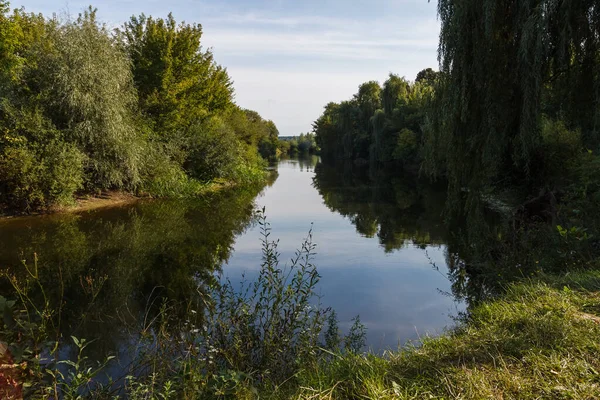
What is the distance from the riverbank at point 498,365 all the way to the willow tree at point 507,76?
413 cm

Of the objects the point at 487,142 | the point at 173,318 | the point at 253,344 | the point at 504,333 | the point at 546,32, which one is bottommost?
the point at 173,318

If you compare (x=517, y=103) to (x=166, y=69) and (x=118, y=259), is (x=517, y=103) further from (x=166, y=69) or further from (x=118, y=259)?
(x=166, y=69)

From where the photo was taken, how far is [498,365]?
9.59ft

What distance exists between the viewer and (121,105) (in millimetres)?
16438

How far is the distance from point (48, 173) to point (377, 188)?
17.3 meters

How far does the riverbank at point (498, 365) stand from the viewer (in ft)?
8.59

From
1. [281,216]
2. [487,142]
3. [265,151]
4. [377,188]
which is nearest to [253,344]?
[487,142]

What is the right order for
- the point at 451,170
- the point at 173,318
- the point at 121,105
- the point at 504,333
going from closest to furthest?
the point at 504,333 < the point at 173,318 < the point at 451,170 < the point at 121,105

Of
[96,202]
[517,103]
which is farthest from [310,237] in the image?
[96,202]

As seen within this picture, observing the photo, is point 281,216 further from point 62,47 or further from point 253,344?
point 253,344

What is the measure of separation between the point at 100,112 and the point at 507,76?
13919 mm

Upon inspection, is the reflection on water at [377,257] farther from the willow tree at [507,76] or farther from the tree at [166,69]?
the tree at [166,69]

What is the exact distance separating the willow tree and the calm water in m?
2.37

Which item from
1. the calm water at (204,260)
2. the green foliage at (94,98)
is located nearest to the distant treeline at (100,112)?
the green foliage at (94,98)
